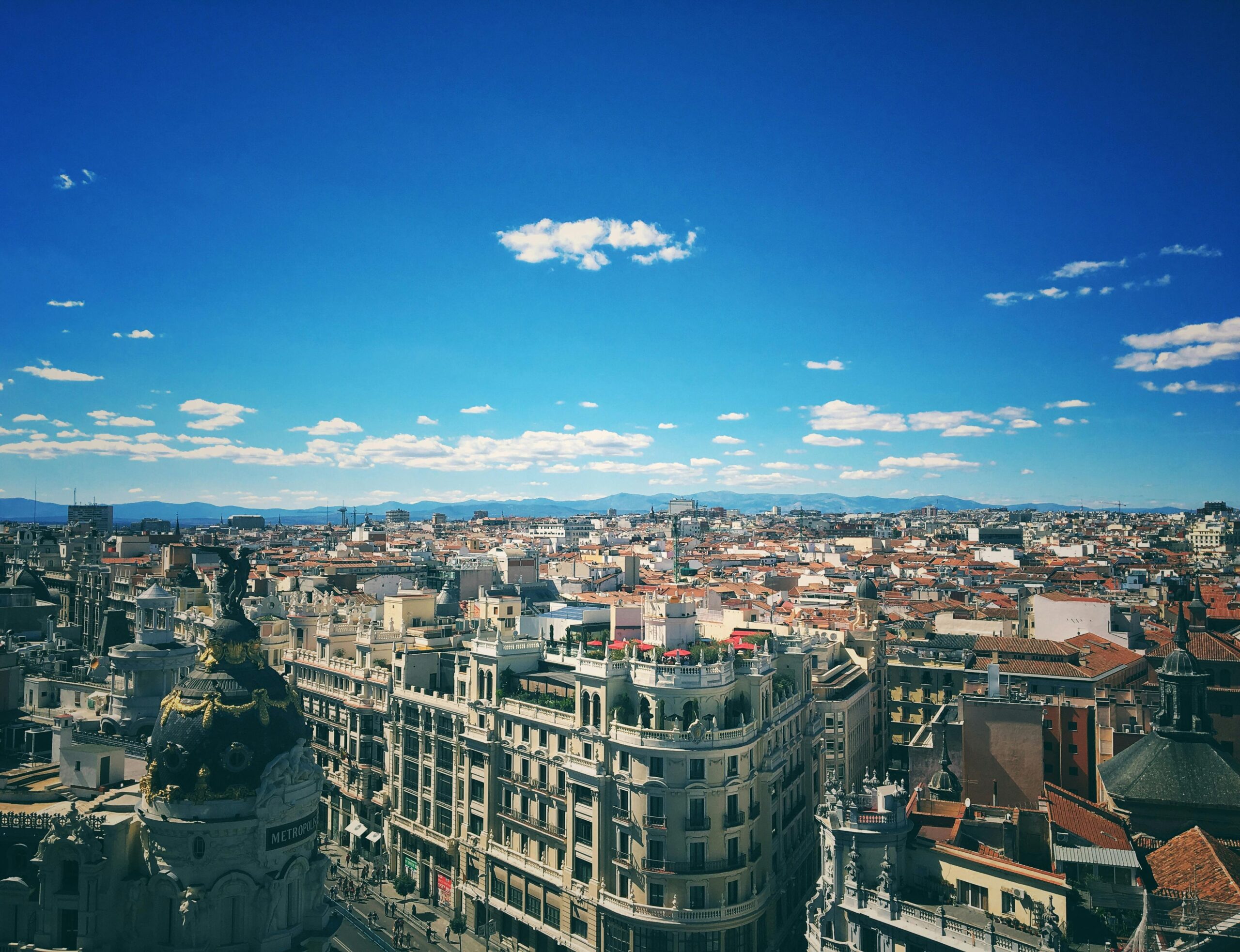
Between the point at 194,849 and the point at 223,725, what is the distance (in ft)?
19.1

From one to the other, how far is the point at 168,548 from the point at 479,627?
8529 centimetres

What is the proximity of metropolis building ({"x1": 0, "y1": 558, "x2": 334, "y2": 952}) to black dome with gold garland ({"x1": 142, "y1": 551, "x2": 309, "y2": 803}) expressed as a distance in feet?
0.18

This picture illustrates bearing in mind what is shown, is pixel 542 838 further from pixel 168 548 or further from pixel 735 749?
pixel 168 548

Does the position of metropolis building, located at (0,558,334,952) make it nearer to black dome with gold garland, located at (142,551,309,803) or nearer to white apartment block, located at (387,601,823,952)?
black dome with gold garland, located at (142,551,309,803)

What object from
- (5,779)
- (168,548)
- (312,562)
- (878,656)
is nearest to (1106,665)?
(878,656)

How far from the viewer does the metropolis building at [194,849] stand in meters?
40.8

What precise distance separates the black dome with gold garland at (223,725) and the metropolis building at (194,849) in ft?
0.18

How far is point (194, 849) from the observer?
41.0 meters

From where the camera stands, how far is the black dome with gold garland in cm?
4172

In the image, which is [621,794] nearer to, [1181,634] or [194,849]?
[194,849]

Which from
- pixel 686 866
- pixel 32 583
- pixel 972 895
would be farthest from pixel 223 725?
pixel 32 583

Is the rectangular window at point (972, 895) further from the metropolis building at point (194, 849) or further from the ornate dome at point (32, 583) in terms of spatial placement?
the ornate dome at point (32, 583)

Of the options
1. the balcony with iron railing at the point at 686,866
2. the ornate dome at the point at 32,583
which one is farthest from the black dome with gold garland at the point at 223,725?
the ornate dome at the point at 32,583

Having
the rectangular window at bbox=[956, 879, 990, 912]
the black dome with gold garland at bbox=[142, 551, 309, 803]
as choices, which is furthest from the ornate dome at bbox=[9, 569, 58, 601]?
the rectangular window at bbox=[956, 879, 990, 912]
